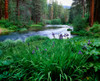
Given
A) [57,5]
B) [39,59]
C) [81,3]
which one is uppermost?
[57,5]

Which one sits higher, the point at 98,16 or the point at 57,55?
the point at 98,16

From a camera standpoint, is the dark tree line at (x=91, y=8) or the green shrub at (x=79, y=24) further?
the green shrub at (x=79, y=24)

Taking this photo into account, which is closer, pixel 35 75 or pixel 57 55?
pixel 35 75

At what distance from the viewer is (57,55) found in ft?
7.29

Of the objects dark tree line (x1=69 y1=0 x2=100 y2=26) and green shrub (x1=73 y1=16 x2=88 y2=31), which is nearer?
dark tree line (x1=69 y1=0 x2=100 y2=26)

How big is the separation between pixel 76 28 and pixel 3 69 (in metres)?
15.2

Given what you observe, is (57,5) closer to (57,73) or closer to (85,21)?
(85,21)

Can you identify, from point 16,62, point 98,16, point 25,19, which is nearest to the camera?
point 16,62

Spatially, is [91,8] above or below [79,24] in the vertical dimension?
above

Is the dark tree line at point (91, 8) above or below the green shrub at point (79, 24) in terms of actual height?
above

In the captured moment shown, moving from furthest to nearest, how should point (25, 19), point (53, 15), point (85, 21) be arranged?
point (53, 15)
point (25, 19)
point (85, 21)

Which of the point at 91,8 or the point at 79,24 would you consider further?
the point at 79,24

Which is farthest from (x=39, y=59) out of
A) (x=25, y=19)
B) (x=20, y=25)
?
(x=25, y=19)

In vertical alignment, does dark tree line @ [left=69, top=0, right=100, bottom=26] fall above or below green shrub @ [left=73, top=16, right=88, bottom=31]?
above
